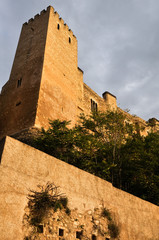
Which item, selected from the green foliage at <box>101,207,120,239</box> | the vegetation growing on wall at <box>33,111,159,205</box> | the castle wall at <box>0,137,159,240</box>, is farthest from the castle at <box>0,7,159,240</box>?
Result: the vegetation growing on wall at <box>33,111,159,205</box>

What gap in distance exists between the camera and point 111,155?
11.3 m

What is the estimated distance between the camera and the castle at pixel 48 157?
4.31m

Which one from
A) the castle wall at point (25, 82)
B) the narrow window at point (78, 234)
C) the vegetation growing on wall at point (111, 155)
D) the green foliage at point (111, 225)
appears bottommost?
the narrow window at point (78, 234)

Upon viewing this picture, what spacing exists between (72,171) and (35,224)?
1708 millimetres

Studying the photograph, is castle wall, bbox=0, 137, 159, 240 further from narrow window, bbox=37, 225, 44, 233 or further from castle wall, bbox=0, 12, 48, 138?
castle wall, bbox=0, 12, 48, 138

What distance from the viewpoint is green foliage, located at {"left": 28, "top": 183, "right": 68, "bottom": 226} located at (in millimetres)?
4324

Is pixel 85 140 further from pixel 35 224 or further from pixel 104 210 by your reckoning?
pixel 35 224

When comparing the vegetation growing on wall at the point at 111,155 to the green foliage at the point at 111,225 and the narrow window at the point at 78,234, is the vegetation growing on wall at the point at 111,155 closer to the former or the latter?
the green foliage at the point at 111,225

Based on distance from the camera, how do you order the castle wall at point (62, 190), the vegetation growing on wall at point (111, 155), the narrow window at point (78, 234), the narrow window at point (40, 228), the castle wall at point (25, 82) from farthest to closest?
the castle wall at point (25, 82), the vegetation growing on wall at point (111, 155), the narrow window at point (78, 234), the narrow window at point (40, 228), the castle wall at point (62, 190)

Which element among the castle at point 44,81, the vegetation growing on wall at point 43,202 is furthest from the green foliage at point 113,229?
the castle at point 44,81

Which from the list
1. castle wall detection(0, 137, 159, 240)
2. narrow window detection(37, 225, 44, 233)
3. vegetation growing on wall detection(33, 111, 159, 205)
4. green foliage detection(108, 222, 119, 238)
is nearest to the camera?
castle wall detection(0, 137, 159, 240)

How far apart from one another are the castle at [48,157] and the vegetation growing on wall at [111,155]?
7.47 ft

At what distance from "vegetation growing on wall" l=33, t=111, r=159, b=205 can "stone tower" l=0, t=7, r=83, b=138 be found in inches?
94.1

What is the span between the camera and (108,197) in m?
6.36
